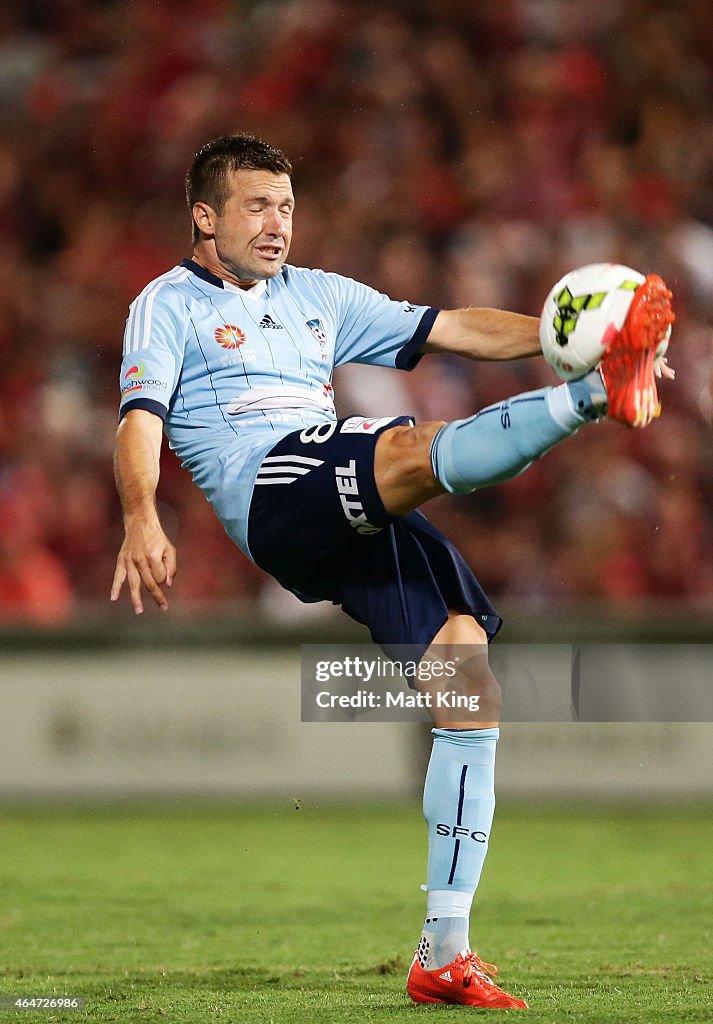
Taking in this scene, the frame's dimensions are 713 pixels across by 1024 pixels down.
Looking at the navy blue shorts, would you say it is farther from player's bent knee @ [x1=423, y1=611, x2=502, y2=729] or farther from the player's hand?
the player's hand

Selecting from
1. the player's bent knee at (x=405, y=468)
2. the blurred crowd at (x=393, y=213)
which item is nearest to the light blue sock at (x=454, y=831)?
the player's bent knee at (x=405, y=468)

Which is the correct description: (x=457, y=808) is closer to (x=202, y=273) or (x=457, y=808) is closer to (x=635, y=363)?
(x=635, y=363)

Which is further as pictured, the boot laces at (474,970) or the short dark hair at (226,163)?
the short dark hair at (226,163)

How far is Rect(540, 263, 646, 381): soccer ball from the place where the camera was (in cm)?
313

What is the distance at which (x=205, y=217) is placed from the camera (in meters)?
4.00

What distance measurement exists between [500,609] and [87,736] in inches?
97.7

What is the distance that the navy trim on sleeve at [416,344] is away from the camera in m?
4.13

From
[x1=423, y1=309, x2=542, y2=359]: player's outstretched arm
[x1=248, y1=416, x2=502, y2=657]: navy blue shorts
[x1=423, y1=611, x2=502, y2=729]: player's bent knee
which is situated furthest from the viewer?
[x1=423, y1=309, x2=542, y2=359]: player's outstretched arm

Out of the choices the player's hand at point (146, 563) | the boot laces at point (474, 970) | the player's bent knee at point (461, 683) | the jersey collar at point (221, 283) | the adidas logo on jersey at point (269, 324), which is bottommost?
the boot laces at point (474, 970)

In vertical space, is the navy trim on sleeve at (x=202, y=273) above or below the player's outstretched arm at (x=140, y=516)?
above

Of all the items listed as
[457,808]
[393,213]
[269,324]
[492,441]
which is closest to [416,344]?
[269,324]

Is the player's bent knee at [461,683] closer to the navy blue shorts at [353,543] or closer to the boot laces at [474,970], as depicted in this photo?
the navy blue shorts at [353,543]

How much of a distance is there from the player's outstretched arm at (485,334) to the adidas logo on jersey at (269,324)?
45 centimetres

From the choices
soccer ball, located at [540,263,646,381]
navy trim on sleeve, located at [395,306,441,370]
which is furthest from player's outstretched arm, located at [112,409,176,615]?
soccer ball, located at [540,263,646,381]
